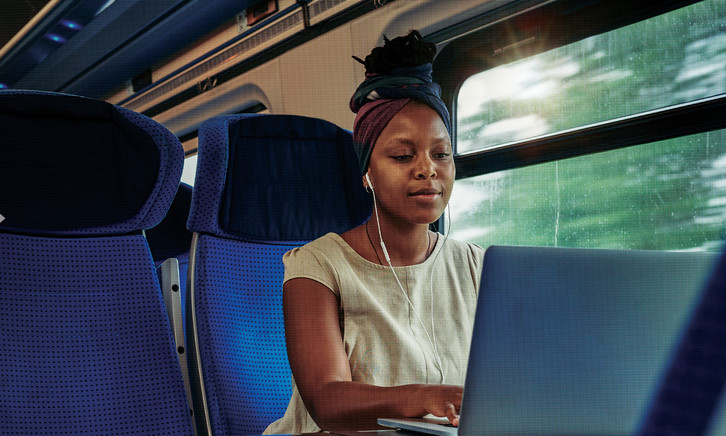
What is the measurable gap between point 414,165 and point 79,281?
764 mm

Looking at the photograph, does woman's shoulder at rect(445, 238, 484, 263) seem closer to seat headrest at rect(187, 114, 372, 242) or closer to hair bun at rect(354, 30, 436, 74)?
seat headrest at rect(187, 114, 372, 242)

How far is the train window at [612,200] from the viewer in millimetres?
1672

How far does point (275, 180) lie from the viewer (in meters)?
1.67

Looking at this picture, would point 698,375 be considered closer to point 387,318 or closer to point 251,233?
point 387,318

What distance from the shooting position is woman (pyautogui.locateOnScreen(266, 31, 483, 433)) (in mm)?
1299

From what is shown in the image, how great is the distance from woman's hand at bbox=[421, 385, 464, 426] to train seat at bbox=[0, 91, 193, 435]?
72 centimetres

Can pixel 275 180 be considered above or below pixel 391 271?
above

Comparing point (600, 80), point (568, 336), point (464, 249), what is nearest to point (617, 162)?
point (600, 80)

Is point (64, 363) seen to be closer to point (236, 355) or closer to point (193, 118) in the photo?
point (236, 355)

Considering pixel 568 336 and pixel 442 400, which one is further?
pixel 442 400

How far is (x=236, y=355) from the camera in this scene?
149 cm

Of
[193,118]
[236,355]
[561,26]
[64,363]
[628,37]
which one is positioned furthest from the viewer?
[193,118]

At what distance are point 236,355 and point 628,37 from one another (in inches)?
55.4

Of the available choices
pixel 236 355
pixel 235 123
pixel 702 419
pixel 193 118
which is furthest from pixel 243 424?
pixel 193 118
